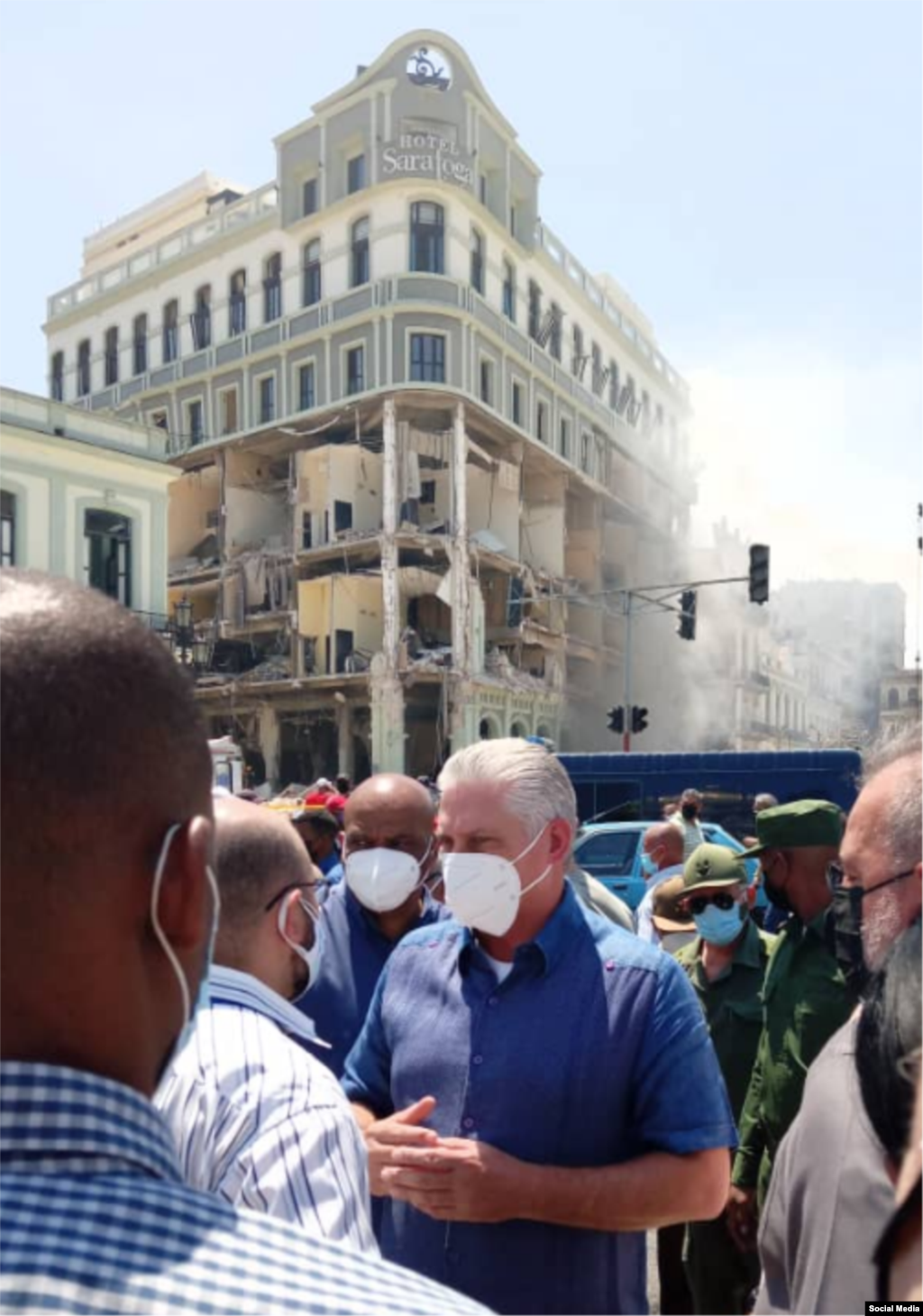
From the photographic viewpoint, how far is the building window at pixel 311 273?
1403 inches

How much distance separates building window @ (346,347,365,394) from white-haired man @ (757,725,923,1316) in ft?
109

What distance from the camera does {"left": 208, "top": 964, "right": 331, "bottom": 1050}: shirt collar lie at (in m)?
2.02

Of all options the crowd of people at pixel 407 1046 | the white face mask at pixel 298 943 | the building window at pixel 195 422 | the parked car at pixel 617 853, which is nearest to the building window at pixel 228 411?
the building window at pixel 195 422

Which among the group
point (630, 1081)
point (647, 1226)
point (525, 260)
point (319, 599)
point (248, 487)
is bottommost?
point (647, 1226)

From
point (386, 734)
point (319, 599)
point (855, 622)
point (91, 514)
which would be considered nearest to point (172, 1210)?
point (91, 514)

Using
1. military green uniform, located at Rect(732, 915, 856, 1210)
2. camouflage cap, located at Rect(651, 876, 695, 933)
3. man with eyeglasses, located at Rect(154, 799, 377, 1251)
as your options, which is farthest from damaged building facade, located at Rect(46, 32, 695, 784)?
man with eyeglasses, located at Rect(154, 799, 377, 1251)

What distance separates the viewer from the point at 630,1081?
2354 mm

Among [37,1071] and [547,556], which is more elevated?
[547,556]

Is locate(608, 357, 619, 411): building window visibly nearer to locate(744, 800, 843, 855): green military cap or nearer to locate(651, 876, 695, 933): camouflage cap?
locate(651, 876, 695, 933): camouflage cap

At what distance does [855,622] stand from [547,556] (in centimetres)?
6295

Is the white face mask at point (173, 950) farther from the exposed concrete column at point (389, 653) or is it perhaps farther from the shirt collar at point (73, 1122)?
the exposed concrete column at point (389, 653)

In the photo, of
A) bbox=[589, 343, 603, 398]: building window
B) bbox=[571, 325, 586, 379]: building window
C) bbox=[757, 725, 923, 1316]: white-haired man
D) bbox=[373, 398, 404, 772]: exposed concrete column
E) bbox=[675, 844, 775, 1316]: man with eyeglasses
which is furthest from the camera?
bbox=[589, 343, 603, 398]: building window

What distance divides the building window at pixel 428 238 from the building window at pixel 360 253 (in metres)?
1.81

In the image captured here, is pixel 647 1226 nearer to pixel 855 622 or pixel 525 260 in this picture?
pixel 525 260
